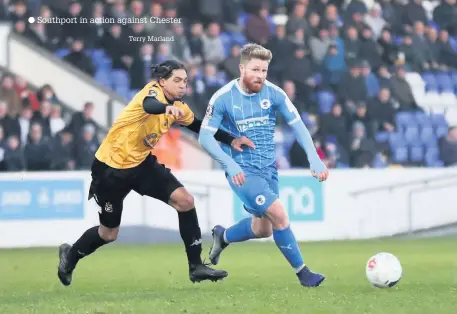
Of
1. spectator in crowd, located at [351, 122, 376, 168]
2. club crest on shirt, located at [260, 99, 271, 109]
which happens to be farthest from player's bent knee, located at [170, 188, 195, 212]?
spectator in crowd, located at [351, 122, 376, 168]

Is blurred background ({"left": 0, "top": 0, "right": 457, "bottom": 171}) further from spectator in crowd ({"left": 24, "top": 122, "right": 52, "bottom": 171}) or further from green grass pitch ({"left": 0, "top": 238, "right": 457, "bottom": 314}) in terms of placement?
green grass pitch ({"left": 0, "top": 238, "right": 457, "bottom": 314})

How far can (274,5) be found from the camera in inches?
814

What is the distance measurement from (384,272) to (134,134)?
7.93 ft

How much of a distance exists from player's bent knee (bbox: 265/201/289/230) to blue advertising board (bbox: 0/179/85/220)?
7.13 m

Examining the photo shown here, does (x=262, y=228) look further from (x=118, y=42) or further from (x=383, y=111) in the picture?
(x=383, y=111)

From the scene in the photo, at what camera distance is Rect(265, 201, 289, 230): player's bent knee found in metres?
8.75

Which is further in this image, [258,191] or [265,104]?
[265,104]

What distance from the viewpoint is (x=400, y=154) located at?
1916 centimetres

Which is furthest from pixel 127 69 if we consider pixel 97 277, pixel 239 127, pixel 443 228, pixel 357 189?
pixel 239 127

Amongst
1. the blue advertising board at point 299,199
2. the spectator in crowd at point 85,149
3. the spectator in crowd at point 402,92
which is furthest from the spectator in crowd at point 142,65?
the spectator in crowd at point 402,92

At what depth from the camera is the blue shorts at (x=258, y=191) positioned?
8734mm

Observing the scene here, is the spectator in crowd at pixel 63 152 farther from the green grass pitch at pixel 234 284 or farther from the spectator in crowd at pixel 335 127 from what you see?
the spectator in crowd at pixel 335 127

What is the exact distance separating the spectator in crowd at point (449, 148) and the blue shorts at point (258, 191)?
33.3ft

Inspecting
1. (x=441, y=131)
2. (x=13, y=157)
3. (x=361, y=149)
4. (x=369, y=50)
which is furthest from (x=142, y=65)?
(x=441, y=131)
